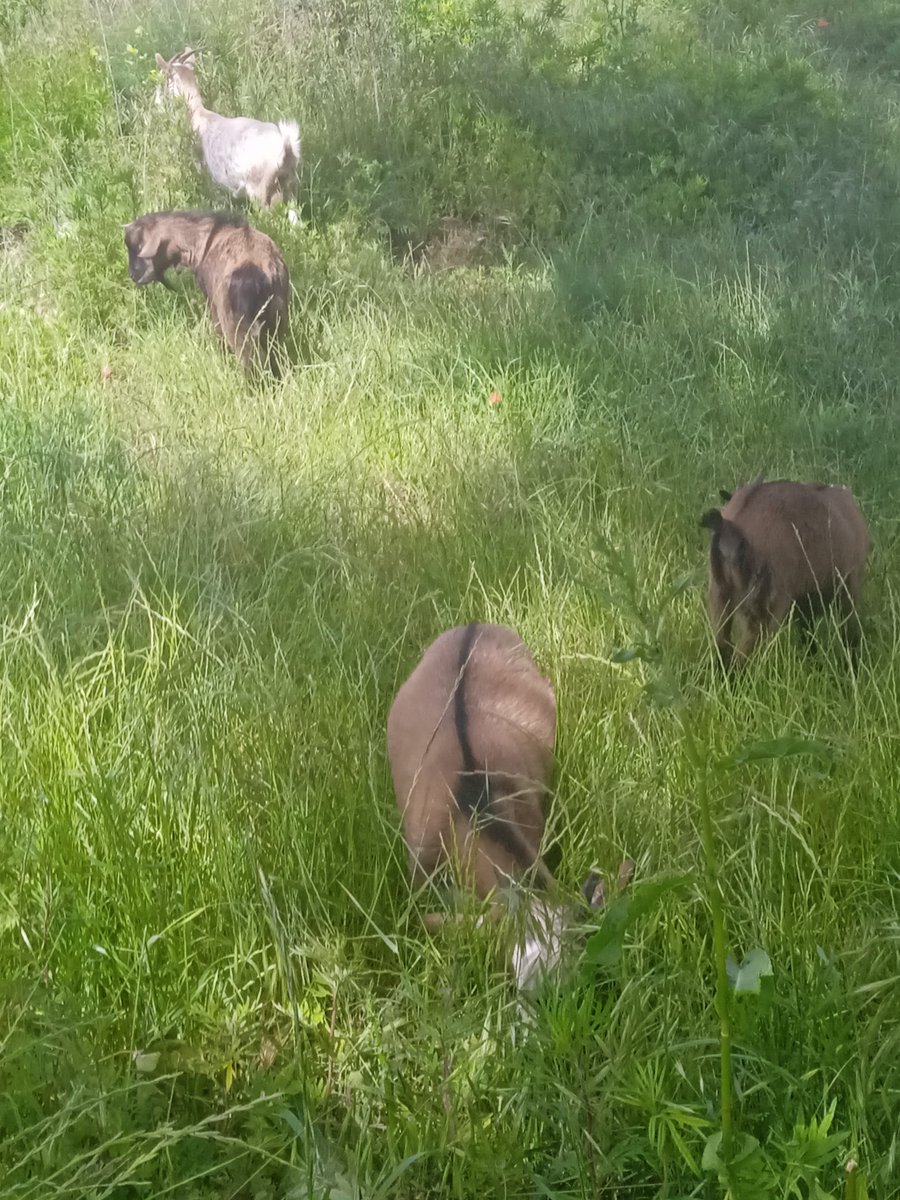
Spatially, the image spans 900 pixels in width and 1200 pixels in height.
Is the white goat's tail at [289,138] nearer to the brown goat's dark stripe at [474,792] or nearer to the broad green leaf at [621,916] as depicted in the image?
the brown goat's dark stripe at [474,792]

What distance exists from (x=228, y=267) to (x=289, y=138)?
76cm

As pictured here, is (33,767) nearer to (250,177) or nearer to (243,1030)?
(243,1030)

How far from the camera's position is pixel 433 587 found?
10.1ft

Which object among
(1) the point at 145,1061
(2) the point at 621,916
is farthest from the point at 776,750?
(1) the point at 145,1061

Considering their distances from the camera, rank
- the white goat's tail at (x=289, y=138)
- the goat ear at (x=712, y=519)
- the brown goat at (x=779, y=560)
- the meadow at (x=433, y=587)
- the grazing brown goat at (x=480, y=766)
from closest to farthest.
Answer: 1. the meadow at (x=433, y=587)
2. the grazing brown goat at (x=480, y=766)
3. the goat ear at (x=712, y=519)
4. the brown goat at (x=779, y=560)
5. the white goat's tail at (x=289, y=138)

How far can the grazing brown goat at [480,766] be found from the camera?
7.13 feet

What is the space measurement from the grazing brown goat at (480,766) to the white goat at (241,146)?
104 inches

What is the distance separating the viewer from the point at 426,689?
2.61 meters

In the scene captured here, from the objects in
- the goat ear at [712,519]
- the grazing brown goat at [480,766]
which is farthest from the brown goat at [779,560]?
the grazing brown goat at [480,766]

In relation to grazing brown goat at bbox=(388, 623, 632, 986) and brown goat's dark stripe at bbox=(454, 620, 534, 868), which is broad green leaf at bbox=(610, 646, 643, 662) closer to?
grazing brown goat at bbox=(388, 623, 632, 986)

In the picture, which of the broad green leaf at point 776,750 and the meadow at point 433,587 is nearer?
the broad green leaf at point 776,750

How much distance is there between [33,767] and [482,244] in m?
3.30

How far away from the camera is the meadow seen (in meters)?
1.72

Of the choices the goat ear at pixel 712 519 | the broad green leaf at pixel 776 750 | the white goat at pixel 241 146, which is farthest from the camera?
the white goat at pixel 241 146
